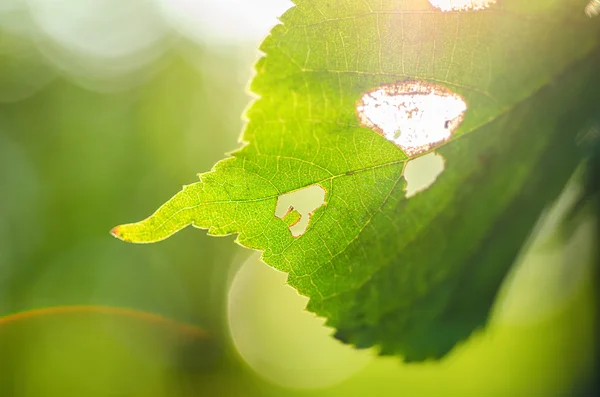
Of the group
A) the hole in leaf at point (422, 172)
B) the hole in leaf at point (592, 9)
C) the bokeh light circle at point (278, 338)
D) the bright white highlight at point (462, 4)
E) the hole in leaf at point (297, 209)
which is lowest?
the hole in leaf at point (297, 209)

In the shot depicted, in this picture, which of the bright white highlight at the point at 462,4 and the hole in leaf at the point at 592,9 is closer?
the bright white highlight at the point at 462,4

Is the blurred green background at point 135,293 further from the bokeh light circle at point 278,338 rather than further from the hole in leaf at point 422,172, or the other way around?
the hole in leaf at point 422,172

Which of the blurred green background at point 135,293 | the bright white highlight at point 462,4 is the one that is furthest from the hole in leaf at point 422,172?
the blurred green background at point 135,293

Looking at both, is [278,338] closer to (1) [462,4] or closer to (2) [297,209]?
(2) [297,209]

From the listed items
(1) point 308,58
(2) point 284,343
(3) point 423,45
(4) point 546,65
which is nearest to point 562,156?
(4) point 546,65

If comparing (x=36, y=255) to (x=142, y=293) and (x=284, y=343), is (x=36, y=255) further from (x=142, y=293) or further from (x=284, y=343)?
(x=284, y=343)

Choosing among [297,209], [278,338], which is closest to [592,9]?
[297,209]
